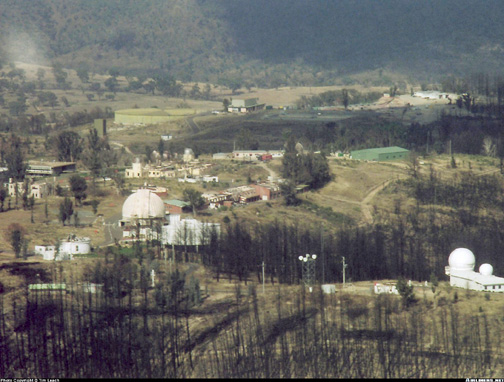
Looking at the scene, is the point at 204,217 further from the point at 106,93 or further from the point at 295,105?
the point at 106,93

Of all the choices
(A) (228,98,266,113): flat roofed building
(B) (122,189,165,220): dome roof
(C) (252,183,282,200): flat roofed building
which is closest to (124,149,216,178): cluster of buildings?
(C) (252,183,282,200): flat roofed building

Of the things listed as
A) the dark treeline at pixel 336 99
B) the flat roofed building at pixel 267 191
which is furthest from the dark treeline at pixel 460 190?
the dark treeline at pixel 336 99

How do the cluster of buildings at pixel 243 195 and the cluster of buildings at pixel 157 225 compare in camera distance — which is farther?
the cluster of buildings at pixel 243 195

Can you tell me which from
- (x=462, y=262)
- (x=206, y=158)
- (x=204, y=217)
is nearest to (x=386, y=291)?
(x=462, y=262)

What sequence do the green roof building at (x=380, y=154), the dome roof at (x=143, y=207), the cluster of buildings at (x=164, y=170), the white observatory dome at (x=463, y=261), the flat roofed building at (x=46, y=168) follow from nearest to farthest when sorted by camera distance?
the white observatory dome at (x=463, y=261) < the dome roof at (x=143, y=207) < the cluster of buildings at (x=164, y=170) < the flat roofed building at (x=46, y=168) < the green roof building at (x=380, y=154)

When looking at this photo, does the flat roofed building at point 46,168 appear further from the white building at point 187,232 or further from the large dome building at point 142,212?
the white building at point 187,232

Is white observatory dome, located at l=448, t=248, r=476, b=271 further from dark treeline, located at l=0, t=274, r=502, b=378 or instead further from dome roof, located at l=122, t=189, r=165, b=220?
dome roof, located at l=122, t=189, r=165, b=220
